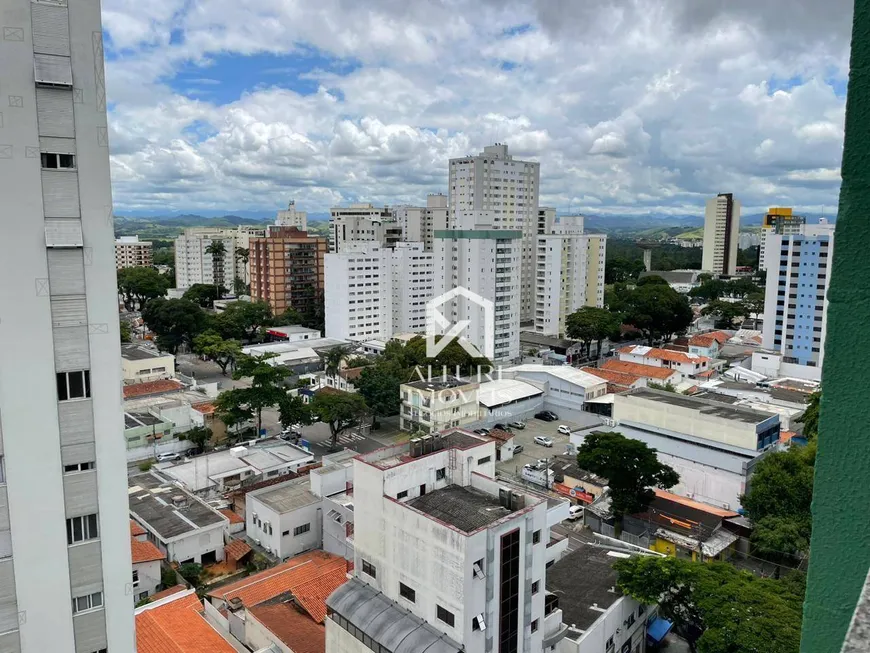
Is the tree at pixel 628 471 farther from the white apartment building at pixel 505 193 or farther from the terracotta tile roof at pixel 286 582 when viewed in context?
the white apartment building at pixel 505 193

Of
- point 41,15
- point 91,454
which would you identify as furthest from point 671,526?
point 41,15

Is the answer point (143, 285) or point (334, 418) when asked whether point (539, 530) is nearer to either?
point (334, 418)

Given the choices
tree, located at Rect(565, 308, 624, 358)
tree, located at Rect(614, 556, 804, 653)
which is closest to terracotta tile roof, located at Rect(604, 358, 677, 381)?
tree, located at Rect(565, 308, 624, 358)

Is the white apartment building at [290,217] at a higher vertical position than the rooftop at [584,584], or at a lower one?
higher

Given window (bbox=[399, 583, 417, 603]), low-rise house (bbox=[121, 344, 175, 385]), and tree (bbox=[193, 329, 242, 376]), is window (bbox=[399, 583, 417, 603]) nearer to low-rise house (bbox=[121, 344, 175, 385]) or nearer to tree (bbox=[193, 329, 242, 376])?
low-rise house (bbox=[121, 344, 175, 385])

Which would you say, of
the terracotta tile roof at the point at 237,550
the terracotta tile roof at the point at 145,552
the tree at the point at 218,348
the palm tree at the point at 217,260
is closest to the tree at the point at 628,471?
the terracotta tile roof at the point at 237,550

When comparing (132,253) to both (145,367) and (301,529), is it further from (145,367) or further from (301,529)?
(301,529)
